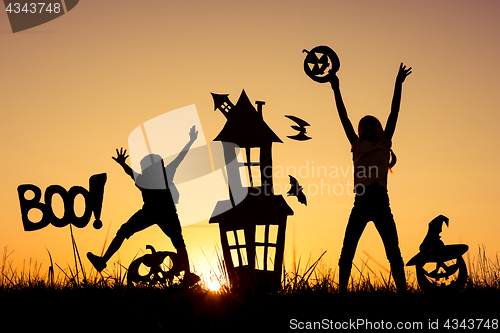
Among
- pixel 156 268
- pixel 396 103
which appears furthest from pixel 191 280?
pixel 396 103

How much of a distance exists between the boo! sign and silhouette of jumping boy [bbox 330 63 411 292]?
343 centimetres

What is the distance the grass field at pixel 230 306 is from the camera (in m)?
4.05

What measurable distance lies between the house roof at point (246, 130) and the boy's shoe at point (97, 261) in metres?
2.30

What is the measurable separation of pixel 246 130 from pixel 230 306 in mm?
3012

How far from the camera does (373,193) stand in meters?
5.46

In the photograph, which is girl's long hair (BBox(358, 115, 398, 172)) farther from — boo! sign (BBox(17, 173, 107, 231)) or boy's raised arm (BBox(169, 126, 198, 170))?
boo! sign (BBox(17, 173, 107, 231))

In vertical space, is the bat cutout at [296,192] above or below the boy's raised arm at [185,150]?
below

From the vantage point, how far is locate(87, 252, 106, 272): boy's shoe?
6.49 metres

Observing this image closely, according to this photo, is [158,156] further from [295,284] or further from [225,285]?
[295,284]

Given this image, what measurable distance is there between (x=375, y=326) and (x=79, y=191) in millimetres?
4415

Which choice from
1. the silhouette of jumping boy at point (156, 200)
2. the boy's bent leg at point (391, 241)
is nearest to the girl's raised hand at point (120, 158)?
the silhouette of jumping boy at point (156, 200)

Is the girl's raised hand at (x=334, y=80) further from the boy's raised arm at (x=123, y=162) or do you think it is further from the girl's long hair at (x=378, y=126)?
the boy's raised arm at (x=123, y=162)

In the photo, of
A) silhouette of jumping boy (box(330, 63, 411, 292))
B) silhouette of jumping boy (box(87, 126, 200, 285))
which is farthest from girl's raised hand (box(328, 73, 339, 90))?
silhouette of jumping boy (box(87, 126, 200, 285))

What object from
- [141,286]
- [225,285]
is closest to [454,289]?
[225,285]
